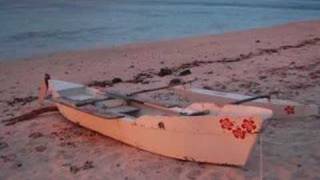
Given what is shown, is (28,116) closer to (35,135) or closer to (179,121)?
(35,135)

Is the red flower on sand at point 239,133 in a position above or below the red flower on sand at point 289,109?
above

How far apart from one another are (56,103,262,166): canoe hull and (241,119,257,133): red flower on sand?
4cm

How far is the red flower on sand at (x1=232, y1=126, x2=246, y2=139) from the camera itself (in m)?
5.96

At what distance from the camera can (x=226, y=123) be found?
6.02m

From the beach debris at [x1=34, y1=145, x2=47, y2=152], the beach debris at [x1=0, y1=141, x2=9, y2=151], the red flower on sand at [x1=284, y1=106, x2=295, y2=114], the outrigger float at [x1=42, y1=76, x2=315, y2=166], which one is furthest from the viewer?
the red flower on sand at [x1=284, y1=106, x2=295, y2=114]

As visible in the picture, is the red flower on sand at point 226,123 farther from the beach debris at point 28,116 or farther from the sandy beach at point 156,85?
Result: the beach debris at point 28,116

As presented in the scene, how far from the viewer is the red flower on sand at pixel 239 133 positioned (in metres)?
5.96

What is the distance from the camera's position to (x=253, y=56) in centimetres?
1545

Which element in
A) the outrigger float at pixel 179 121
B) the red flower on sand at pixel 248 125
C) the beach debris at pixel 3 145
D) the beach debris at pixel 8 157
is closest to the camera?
the red flower on sand at pixel 248 125

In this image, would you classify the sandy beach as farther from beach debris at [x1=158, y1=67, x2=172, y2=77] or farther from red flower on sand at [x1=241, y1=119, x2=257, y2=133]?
red flower on sand at [x1=241, y1=119, x2=257, y2=133]

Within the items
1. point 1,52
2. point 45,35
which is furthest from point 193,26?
point 1,52

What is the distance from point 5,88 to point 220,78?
4677mm

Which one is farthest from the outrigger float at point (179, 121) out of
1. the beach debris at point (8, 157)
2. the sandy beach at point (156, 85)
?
the beach debris at point (8, 157)

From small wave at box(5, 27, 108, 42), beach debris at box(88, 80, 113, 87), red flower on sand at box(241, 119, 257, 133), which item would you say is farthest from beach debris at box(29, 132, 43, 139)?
small wave at box(5, 27, 108, 42)
